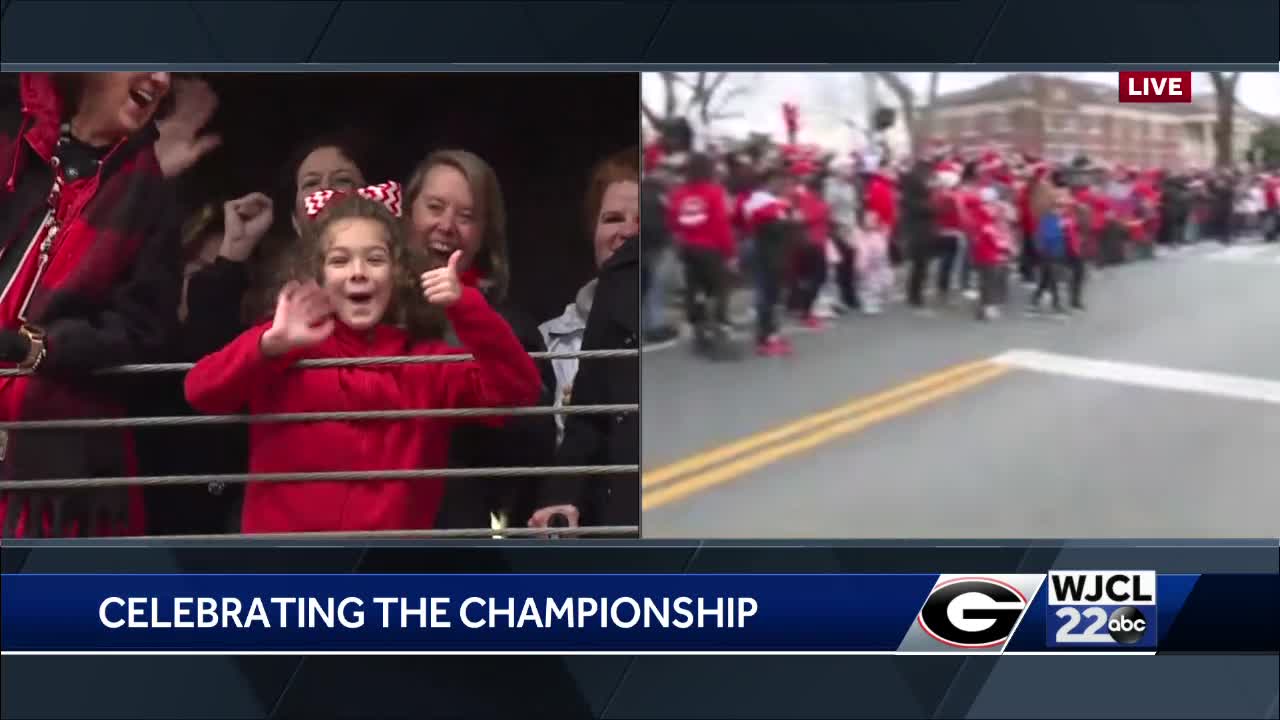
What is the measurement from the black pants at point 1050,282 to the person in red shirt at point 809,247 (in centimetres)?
53

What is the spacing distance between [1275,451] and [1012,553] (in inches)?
26.9

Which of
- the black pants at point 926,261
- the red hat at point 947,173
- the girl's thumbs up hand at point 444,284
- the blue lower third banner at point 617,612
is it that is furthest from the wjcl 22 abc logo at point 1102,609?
the girl's thumbs up hand at point 444,284

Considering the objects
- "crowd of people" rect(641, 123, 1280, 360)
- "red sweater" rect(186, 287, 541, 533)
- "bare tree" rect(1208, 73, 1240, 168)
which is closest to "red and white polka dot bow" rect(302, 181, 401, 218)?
"red sweater" rect(186, 287, 541, 533)

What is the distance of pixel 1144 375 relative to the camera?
3020 millimetres

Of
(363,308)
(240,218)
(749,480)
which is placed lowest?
(749,480)

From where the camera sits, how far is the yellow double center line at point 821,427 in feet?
9.80

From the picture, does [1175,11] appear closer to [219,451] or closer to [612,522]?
[612,522]

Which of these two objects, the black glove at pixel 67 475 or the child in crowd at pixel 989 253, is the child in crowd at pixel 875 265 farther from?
the black glove at pixel 67 475

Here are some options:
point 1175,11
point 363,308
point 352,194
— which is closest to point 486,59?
point 352,194

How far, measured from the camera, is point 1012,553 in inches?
121

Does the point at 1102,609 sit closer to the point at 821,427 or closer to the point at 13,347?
the point at 821,427

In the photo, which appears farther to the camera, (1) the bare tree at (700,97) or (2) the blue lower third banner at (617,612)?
(2) the blue lower third banner at (617,612)

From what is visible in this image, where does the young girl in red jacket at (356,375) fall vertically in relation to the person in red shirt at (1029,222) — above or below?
below

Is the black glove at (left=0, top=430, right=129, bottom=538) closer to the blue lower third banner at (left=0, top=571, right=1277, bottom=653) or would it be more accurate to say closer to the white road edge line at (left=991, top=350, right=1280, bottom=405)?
the blue lower third banner at (left=0, top=571, right=1277, bottom=653)
